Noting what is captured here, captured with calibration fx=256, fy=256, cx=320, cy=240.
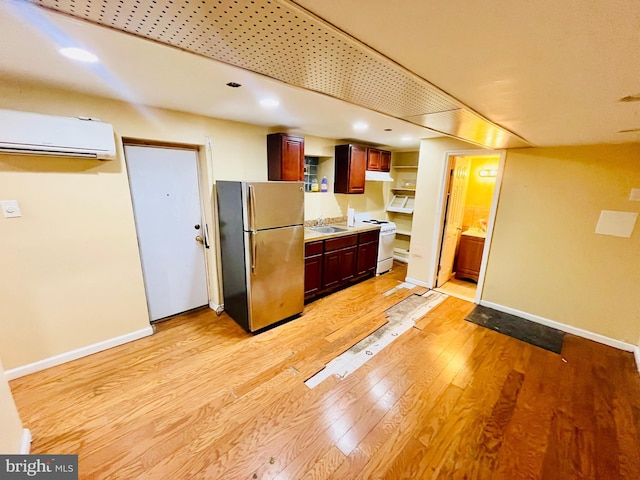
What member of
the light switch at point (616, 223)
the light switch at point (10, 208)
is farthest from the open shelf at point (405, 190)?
the light switch at point (10, 208)

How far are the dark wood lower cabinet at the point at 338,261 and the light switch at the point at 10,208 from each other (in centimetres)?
255

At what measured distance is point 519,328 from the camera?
3031mm

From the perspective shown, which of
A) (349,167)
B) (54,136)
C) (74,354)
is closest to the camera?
(54,136)

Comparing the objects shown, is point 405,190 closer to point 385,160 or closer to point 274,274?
point 385,160

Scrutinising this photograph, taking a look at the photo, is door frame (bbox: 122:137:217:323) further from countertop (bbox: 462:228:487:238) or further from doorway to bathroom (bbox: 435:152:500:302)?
countertop (bbox: 462:228:487:238)

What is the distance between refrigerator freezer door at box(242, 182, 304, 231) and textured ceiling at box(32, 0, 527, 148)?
4.58 feet

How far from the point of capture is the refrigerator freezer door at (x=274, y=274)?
2635 millimetres

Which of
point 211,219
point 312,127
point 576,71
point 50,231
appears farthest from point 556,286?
point 50,231

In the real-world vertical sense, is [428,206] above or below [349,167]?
below

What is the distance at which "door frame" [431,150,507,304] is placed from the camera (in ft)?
10.6

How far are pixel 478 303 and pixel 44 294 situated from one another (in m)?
4.76

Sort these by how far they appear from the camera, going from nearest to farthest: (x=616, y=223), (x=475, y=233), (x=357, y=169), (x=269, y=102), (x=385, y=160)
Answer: (x=269, y=102) < (x=616, y=223) < (x=357, y=169) < (x=475, y=233) < (x=385, y=160)

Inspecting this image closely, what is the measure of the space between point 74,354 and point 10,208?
135 cm

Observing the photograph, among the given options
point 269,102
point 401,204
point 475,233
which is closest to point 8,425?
point 269,102
